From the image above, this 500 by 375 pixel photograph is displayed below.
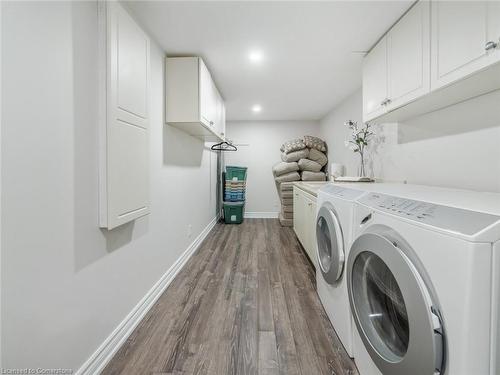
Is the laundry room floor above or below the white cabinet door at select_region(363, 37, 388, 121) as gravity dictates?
below

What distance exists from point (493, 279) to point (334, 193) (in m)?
0.97

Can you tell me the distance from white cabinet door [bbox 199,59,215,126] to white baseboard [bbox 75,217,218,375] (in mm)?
1515

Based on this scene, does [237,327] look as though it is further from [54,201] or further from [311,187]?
[311,187]

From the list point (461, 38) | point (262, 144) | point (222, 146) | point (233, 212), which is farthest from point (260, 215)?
point (461, 38)

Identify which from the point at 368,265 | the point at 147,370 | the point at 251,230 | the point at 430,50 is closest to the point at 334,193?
the point at 368,265

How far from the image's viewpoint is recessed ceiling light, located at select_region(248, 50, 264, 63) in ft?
6.54

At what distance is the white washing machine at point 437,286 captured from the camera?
21.5 inches

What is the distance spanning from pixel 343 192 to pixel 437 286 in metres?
0.82

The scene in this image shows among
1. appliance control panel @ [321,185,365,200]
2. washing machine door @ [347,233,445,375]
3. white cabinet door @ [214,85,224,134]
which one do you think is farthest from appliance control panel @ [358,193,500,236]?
white cabinet door @ [214,85,224,134]

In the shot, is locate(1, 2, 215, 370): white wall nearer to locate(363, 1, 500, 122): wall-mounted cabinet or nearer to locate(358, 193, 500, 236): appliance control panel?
locate(358, 193, 500, 236): appliance control panel

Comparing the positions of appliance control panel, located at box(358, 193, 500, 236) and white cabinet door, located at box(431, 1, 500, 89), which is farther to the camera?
white cabinet door, located at box(431, 1, 500, 89)

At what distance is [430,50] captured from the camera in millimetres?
1244

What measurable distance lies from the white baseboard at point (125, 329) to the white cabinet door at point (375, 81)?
7.54 feet

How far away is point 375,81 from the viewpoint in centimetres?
181
